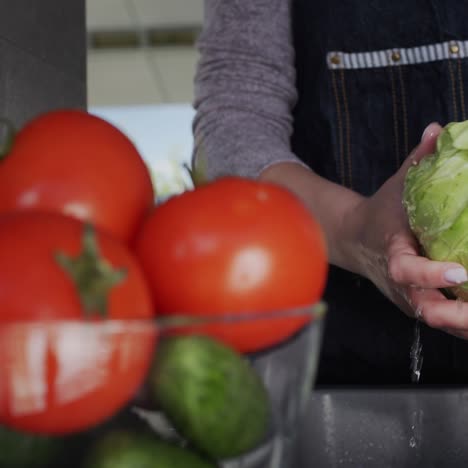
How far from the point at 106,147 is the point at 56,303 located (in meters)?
0.12

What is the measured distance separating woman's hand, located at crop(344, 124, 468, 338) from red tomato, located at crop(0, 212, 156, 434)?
510 mm

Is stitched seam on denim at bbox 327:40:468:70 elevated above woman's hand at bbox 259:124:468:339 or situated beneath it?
elevated above

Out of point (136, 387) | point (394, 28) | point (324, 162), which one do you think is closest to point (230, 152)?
point (324, 162)

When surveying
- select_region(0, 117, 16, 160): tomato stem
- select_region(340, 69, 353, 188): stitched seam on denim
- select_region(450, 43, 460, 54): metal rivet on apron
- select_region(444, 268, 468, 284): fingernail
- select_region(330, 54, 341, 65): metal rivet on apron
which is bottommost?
select_region(444, 268, 468, 284): fingernail

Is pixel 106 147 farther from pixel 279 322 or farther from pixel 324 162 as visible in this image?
pixel 324 162

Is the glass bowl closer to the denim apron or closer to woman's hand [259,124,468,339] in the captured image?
woman's hand [259,124,468,339]

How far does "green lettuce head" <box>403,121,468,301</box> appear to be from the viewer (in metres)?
0.76

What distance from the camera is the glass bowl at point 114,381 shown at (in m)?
0.27

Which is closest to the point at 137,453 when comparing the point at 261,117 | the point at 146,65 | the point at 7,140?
the point at 7,140

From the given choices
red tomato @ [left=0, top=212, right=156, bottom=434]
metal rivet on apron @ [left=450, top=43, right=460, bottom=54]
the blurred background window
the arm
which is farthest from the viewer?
the blurred background window

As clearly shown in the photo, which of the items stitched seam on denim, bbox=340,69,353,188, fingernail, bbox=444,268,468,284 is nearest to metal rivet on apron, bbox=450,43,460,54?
stitched seam on denim, bbox=340,69,353,188

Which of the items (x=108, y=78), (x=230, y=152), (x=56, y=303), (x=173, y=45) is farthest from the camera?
(x=108, y=78)

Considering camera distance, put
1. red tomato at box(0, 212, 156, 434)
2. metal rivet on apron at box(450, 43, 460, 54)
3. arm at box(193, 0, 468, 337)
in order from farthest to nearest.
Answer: metal rivet on apron at box(450, 43, 460, 54) < arm at box(193, 0, 468, 337) < red tomato at box(0, 212, 156, 434)

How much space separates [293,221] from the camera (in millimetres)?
353
